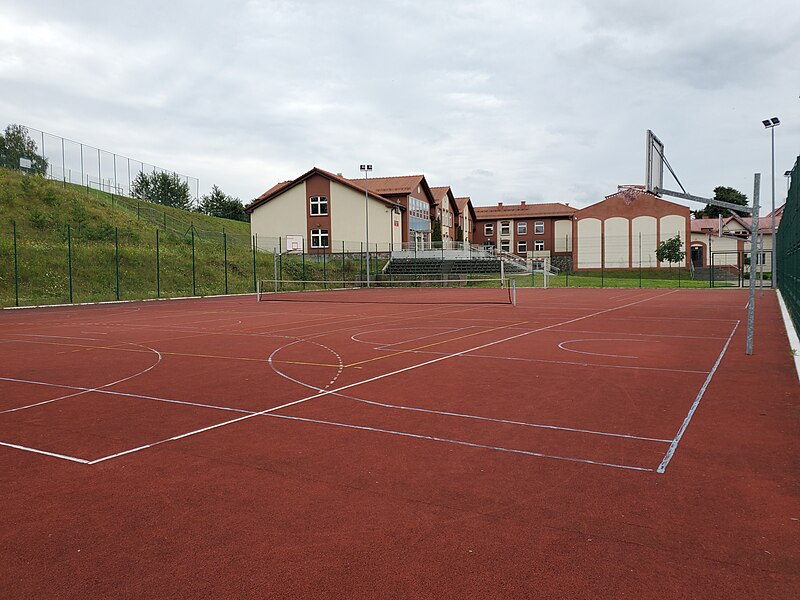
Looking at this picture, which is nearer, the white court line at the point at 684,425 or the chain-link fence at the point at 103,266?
the white court line at the point at 684,425

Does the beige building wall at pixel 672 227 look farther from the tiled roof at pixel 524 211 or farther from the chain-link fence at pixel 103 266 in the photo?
the chain-link fence at pixel 103 266

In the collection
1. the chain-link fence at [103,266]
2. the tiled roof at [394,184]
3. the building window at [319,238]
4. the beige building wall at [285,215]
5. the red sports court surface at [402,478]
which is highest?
the tiled roof at [394,184]

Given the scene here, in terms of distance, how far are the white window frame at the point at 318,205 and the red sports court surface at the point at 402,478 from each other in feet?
165

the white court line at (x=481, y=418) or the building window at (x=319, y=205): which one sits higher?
the building window at (x=319, y=205)

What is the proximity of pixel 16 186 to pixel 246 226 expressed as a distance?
35.9 m

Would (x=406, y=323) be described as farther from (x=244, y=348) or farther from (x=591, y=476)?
(x=591, y=476)

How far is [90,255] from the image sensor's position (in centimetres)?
3322

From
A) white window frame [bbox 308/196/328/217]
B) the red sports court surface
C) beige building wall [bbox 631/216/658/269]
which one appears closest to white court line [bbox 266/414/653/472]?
the red sports court surface

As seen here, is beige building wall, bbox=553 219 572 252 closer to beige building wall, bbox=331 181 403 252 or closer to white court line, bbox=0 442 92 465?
beige building wall, bbox=331 181 403 252

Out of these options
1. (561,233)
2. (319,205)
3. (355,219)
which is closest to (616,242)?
(561,233)

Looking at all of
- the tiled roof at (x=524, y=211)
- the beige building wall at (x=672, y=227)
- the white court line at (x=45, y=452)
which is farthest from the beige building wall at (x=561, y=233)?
the white court line at (x=45, y=452)

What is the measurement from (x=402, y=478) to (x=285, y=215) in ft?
189

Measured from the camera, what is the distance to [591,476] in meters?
4.66

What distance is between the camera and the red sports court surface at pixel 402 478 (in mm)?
3248
